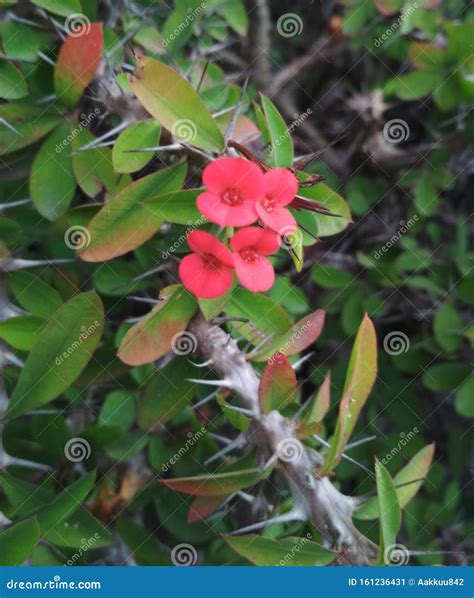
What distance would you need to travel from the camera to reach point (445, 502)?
64.2 inches

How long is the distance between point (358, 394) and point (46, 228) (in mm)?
688

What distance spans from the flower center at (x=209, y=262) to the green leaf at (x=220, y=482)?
316 millimetres

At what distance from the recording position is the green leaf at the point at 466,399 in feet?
4.97

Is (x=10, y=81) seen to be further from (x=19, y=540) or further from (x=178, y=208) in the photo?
(x=19, y=540)

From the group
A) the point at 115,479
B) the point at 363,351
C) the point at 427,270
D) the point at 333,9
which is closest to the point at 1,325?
the point at 115,479

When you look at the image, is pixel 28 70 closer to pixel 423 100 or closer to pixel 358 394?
pixel 358 394

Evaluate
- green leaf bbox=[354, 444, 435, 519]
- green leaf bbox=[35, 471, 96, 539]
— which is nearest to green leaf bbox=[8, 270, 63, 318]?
green leaf bbox=[35, 471, 96, 539]

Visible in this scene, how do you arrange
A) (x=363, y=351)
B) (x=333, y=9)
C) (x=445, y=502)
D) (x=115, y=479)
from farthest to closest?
(x=333, y=9) → (x=445, y=502) → (x=115, y=479) → (x=363, y=351)

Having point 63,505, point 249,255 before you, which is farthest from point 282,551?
point 249,255

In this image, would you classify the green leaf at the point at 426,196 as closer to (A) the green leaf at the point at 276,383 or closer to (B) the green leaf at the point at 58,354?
(A) the green leaf at the point at 276,383

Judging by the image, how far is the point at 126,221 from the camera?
113cm

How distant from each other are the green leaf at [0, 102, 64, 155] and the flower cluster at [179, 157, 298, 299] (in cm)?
44

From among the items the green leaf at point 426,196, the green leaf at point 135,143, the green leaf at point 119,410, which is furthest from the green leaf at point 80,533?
the green leaf at point 426,196

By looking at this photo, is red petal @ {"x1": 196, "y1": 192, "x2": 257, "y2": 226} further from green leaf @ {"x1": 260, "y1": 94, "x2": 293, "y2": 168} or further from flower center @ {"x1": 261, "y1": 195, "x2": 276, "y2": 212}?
green leaf @ {"x1": 260, "y1": 94, "x2": 293, "y2": 168}
